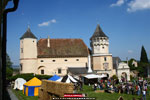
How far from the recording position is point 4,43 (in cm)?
322

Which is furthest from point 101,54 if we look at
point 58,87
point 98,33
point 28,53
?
point 58,87

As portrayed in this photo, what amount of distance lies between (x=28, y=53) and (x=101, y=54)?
695 inches

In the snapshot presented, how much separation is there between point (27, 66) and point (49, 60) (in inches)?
215

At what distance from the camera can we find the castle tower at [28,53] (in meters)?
39.1

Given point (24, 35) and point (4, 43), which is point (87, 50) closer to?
point (24, 35)

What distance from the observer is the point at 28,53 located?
39.4m

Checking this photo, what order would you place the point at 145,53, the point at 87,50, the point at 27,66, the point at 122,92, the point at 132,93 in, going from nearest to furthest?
the point at 132,93, the point at 122,92, the point at 27,66, the point at 87,50, the point at 145,53

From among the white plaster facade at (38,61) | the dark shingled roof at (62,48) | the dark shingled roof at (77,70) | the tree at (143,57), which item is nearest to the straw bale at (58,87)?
the dark shingled roof at (77,70)

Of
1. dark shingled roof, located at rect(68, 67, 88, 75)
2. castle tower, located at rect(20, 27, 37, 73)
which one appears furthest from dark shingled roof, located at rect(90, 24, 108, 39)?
castle tower, located at rect(20, 27, 37, 73)

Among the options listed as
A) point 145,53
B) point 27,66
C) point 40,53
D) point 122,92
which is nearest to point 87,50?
point 40,53

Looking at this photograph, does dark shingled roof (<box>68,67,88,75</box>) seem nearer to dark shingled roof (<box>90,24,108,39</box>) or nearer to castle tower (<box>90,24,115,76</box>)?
castle tower (<box>90,24,115,76</box>)

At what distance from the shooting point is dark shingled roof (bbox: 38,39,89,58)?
41125mm

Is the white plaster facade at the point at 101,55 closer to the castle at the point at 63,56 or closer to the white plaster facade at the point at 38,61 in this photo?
the castle at the point at 63,56

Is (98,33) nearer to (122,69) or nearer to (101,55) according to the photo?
(101,55)
